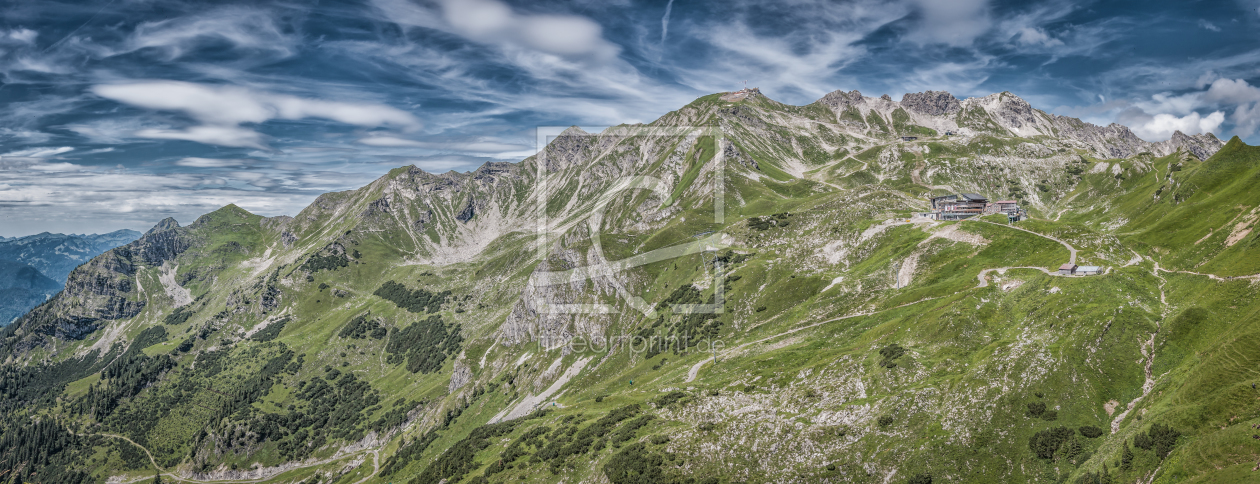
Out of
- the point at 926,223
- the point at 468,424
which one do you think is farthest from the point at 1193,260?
the point at 468,424

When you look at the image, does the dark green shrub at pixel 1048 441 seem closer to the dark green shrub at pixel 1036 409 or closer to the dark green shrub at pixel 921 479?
the dark green shrub at pixel 1036 409

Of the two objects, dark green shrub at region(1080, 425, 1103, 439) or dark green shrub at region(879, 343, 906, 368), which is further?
dark green shrub at region(879, 343, 906, 368)

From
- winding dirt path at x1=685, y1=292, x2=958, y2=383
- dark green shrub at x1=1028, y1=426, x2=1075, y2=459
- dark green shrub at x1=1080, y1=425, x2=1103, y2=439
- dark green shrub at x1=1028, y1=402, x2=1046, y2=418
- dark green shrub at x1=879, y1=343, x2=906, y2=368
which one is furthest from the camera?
winding dirt path at x1=685, y1=292, x2=958, y2=383

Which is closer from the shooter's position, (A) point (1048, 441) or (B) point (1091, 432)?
(B) point (1091, 432)

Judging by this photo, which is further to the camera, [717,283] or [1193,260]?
[717,283]

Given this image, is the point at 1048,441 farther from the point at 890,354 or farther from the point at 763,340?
the point at 763,340

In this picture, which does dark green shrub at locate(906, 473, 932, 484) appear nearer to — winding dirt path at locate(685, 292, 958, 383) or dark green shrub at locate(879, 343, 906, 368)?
dark green shrub at locate(879, 343, 906, 368)

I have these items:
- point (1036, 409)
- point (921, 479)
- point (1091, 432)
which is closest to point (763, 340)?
point (1036, 409)

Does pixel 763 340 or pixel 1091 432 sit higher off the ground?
pixel 1091 432

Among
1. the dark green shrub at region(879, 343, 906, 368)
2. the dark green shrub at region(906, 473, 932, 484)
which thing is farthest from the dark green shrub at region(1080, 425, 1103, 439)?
the dark green shrub at region(879, 343, 906, 368)

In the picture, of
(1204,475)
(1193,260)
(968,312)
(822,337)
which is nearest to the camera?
(1204,475)

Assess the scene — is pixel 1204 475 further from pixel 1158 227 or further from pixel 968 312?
pixel 1158 227
